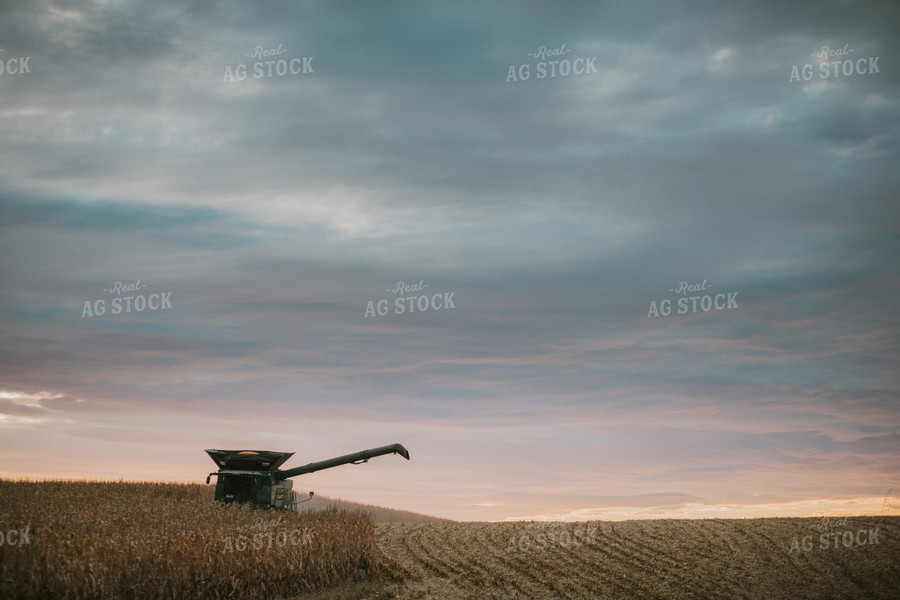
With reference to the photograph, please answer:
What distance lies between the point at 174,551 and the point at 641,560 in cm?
1496

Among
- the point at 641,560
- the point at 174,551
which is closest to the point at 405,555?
the point at 174,551

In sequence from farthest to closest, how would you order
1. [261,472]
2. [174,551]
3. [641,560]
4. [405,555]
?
[261,472] → [641,560] → [405,555] → [174,551]

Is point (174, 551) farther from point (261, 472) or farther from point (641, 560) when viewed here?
point (641, 560)

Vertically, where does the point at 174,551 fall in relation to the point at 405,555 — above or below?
above

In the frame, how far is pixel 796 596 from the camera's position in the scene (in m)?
22.2

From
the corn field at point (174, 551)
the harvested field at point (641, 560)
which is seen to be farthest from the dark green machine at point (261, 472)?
the harvested field at point (641, 560)

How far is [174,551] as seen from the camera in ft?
63.2

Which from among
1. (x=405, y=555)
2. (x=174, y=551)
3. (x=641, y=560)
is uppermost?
(x=174, y=551)

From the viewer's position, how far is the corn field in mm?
17812

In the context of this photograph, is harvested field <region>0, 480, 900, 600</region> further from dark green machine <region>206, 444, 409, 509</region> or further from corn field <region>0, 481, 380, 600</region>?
dark green machine <region>206, 444, 409, 509</region>

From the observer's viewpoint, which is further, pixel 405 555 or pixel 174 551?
pixel 405 555

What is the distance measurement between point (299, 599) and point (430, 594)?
3741 millimetres

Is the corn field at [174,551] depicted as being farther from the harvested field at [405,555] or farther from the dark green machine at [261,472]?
the dark green machine at [261,472]

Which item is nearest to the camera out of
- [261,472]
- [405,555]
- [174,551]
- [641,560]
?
[174,551]
